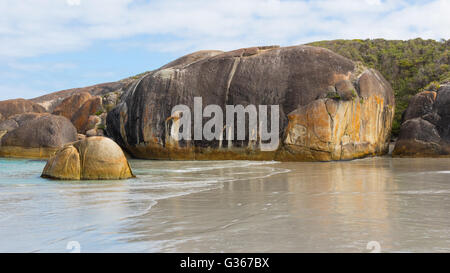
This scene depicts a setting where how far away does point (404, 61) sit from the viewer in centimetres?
3534

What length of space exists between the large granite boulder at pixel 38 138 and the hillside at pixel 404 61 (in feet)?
58.9

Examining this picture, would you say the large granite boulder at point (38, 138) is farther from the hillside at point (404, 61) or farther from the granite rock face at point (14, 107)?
→ the hillside at point (404, 61)

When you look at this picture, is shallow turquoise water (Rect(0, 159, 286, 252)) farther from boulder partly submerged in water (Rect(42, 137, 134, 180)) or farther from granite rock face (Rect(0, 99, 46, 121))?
granite rock face (Rect(0, 99, 46, 121))

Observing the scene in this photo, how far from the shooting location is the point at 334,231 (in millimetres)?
3926

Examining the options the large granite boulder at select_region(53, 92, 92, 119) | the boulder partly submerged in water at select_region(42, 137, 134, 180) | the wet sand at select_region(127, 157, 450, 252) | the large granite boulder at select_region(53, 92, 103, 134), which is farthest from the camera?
the large granite boulder at select_region(53, 92, 92, 119)

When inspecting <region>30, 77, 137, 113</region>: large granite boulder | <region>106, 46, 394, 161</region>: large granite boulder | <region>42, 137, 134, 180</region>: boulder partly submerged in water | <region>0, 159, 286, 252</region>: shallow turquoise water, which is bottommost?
<region>0, 159, 286, 252</region>: shallow turquoise water

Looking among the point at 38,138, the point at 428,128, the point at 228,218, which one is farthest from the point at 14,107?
the point at 228,218

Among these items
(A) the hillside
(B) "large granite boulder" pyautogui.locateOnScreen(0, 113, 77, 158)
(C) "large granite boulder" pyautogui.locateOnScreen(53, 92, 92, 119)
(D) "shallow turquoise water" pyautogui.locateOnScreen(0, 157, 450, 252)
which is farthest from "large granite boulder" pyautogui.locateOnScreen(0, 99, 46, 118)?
(D) "shallow turquoise water" pyautogui.locateOnScreen(0, 157, 450, 252)

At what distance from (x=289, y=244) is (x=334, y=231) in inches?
25.3

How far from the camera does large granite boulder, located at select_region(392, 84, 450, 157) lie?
1842 cm

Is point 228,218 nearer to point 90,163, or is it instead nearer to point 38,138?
point 90,163

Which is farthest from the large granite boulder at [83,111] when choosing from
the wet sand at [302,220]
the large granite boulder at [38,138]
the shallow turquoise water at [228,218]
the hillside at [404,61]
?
the wet sand at [302,220]

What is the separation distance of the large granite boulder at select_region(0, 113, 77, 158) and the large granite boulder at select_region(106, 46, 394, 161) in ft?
10.5
